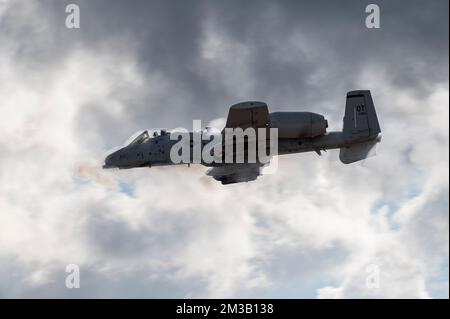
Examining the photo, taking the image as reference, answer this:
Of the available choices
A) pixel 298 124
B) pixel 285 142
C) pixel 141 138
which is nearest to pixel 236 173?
pixel 285 142

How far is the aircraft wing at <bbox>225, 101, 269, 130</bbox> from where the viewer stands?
152 feet

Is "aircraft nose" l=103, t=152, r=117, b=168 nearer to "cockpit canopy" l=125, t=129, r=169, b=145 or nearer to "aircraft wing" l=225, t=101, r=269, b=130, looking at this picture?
"cockpit canopy" l=125, t=129, r=169, b=145

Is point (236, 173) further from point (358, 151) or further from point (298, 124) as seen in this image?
point (358, 151)

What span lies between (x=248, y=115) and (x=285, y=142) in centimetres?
655

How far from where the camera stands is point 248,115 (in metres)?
47.2

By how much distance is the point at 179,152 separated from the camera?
53.1 meters

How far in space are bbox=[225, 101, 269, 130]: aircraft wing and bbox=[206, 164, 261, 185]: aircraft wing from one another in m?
7.41

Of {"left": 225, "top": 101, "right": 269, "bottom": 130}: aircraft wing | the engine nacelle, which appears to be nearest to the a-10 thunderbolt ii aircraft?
the engine nacelle

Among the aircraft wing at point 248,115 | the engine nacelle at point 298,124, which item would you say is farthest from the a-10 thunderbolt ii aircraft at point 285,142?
the aircraft wing at point 248,115
